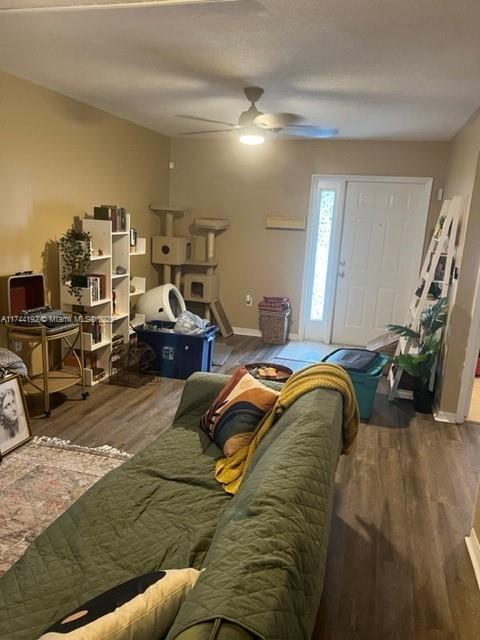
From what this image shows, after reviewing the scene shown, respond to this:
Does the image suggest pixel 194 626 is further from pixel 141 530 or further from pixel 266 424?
pixel 266 424

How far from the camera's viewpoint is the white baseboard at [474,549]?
2.08 metres

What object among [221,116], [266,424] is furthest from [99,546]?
[221,116]

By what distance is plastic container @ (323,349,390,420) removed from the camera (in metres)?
3.51

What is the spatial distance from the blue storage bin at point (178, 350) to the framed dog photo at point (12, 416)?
1.52 m

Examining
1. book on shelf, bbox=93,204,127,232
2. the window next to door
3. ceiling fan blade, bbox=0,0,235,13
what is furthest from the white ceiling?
the window next to door

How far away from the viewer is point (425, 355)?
3672 mm

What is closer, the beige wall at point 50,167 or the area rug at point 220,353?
the beige wall at point 50,167

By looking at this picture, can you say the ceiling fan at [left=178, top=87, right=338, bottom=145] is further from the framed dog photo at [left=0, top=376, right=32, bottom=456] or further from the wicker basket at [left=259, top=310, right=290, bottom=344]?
the framed dog photo at [left=0, top=376, right=32, bottom=456]

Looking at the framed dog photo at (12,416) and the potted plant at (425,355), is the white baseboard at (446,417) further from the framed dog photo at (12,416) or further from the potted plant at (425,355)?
the framed dog photo at (12,416)

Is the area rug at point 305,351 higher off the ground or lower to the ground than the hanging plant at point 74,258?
lower

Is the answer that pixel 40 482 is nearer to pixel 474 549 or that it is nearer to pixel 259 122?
pixel 474 549

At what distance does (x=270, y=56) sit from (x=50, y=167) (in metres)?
2.09

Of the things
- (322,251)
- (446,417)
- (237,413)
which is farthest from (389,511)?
(322,251)

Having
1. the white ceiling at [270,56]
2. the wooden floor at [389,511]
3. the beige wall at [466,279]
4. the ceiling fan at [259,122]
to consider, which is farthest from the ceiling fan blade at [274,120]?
the wooden floor at [389,511]
